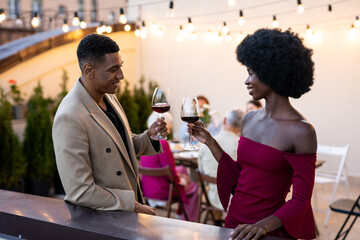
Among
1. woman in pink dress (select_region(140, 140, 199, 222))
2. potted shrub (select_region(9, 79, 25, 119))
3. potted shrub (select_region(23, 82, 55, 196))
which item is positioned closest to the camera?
woman in pink dress (select_region(140, 140, 199, 222))

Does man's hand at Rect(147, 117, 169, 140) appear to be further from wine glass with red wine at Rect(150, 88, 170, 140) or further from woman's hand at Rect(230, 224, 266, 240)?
woman's hand at Rect(230, 224, 266, 240)

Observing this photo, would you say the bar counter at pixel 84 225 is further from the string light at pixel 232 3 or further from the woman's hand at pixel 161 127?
the string light at pixel 232 3

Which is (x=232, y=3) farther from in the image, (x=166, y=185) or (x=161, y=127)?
(x=161, y=127)

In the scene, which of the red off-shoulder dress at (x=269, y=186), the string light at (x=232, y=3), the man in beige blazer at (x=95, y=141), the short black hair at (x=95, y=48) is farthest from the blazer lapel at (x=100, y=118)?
the string light at (x=232, y=3)

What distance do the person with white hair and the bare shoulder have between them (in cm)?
222

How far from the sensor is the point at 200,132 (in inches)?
73.5

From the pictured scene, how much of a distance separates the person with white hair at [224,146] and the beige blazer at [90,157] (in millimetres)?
1998

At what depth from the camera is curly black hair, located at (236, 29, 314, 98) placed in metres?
1.60

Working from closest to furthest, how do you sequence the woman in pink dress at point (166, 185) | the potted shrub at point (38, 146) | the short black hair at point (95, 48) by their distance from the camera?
1. the short black hair at point (95, 48)
2. the woman in pink dress at point (166, 185)
3. the potted shrub at point (38, 146)

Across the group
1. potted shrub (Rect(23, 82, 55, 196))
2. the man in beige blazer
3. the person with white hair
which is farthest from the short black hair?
potted shrub (Rect(23, 82, 55, 196))

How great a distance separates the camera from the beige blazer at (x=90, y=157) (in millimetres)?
1649

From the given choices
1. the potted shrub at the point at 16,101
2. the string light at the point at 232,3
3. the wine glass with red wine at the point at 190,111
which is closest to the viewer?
the wine glass with red wine at the point at 190,111

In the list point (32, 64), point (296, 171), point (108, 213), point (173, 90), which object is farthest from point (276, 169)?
point (173, 90)

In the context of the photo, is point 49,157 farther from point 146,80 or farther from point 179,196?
point 146,80
